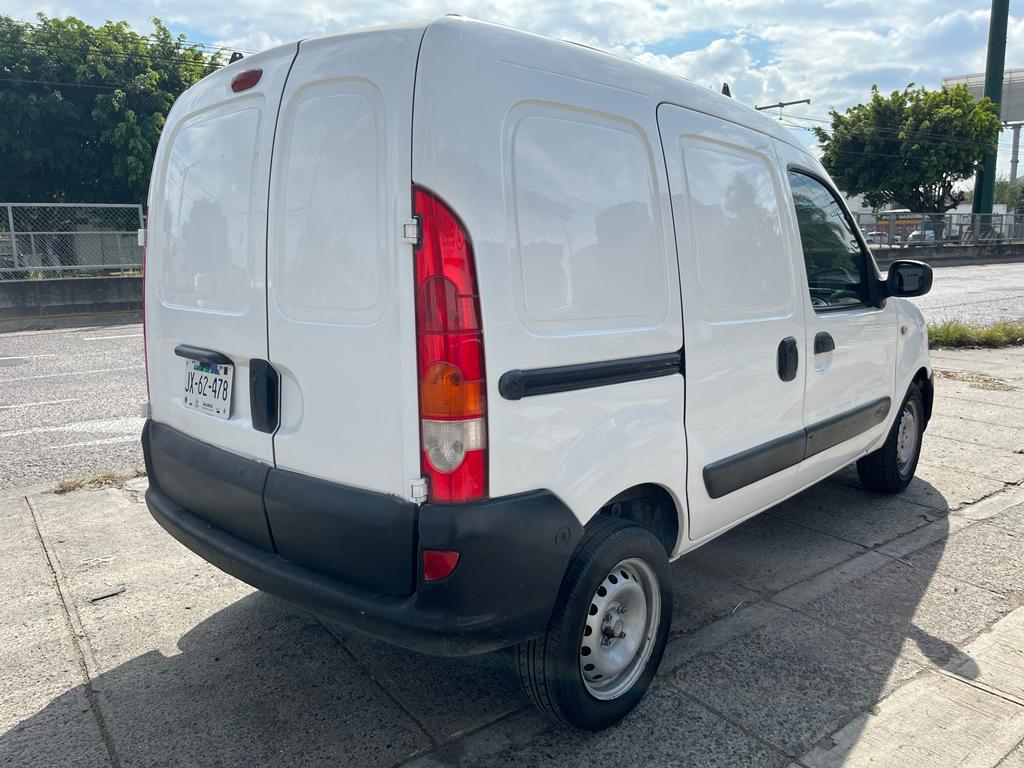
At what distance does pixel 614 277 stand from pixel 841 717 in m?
1.70

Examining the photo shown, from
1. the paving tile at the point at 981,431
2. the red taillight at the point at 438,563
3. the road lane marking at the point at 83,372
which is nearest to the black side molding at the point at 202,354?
the red taillight at the point at 438,563

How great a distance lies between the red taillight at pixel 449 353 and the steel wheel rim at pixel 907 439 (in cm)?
364

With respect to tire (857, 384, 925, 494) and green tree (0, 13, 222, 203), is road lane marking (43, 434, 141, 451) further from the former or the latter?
green tree (0, 13, 222, 203)

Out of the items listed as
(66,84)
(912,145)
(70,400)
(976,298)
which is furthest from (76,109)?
(912,145)

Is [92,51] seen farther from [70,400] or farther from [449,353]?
[449,353]

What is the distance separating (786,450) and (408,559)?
1.96 metres

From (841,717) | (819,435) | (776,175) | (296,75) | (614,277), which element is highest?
(296,75)

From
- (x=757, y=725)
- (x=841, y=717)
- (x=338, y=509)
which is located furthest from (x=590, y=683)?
(x=338, y=509)

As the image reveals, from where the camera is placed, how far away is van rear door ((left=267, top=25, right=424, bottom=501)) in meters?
2.21

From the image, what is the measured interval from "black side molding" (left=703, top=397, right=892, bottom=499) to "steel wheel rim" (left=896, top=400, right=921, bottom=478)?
0.63 m

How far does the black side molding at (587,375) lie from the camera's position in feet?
7.37

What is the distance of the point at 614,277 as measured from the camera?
2547 millimetres

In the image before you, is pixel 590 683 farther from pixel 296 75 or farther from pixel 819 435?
pixel 296 75

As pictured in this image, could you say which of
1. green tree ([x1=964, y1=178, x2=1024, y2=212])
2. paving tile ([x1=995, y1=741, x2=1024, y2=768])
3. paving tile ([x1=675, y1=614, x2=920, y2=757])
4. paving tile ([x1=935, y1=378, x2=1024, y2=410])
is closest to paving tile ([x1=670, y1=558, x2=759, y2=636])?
paving tile ([x1=675, y1=614, x2=920, y2=757])
